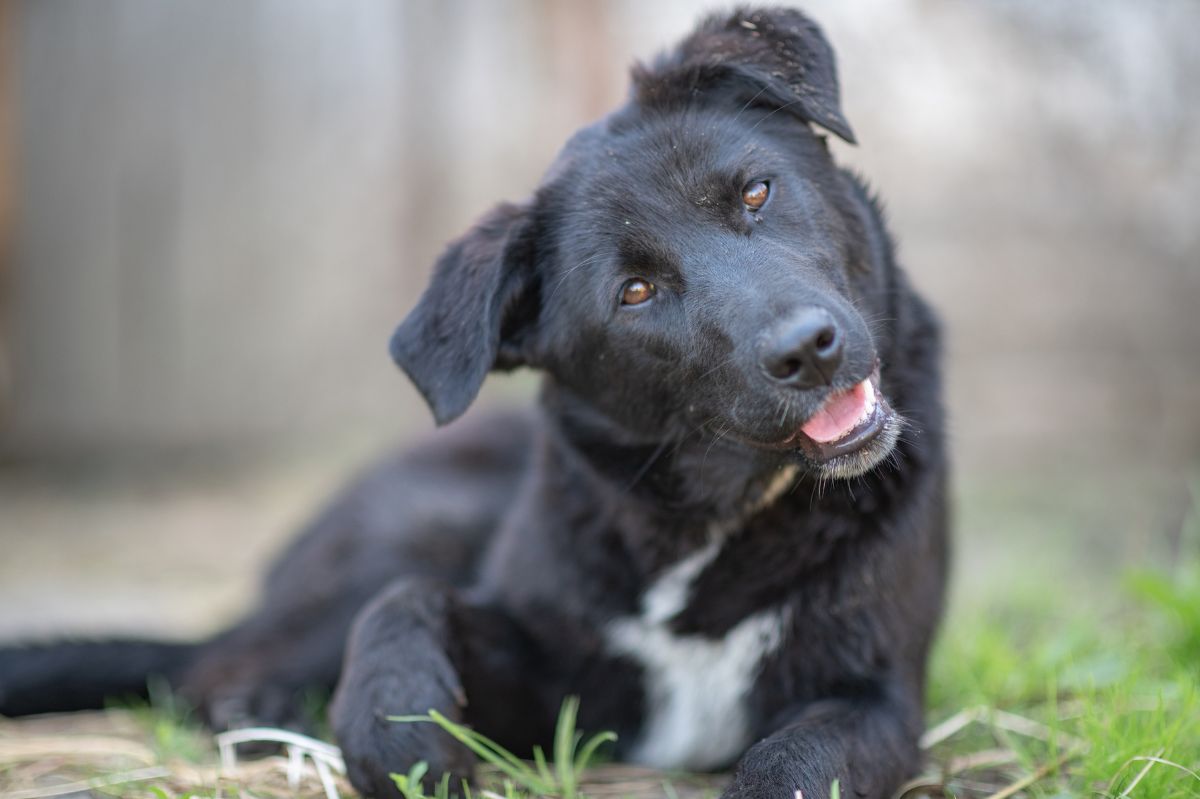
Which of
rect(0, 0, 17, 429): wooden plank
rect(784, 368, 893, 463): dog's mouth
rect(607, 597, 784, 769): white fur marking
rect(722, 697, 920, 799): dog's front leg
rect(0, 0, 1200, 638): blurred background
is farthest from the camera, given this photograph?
rect(0, 0, 17, 429): wooden plank

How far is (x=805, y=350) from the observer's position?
7.04ft

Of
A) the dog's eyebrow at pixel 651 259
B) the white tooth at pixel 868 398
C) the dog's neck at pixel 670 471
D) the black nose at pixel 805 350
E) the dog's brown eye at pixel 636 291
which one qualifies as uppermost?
the dog's eyebrow at pixel 651 259

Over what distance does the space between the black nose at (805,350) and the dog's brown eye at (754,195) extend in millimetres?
415

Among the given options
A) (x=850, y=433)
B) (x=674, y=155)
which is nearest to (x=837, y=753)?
(x=850, y=433)

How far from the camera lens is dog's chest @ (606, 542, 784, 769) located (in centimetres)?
260

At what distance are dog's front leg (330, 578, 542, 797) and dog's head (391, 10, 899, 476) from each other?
0.49 meters

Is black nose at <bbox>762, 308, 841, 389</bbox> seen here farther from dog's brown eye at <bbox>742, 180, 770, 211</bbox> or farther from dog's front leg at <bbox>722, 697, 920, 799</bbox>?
dog's front leg at <bbox>722, 697, 920, 799</bbox>

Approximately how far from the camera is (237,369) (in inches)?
311

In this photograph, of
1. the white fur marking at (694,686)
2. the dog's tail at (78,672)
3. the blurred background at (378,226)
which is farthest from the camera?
the blurred background at (378,226)

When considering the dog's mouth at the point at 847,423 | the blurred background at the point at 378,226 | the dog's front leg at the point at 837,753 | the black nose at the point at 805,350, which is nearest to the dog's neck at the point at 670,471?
the dog's mouth at the point at 847,423

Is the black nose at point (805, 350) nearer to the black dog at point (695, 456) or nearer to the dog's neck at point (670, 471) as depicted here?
the black dog at point (695, 456)

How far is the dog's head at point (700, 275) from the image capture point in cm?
227

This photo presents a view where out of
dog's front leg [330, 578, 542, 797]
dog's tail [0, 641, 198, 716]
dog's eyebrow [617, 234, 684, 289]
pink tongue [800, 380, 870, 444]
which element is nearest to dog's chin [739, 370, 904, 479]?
pink tongue [800, 380, 870, 444]

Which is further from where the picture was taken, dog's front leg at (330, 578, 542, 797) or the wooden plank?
the wooden plank
